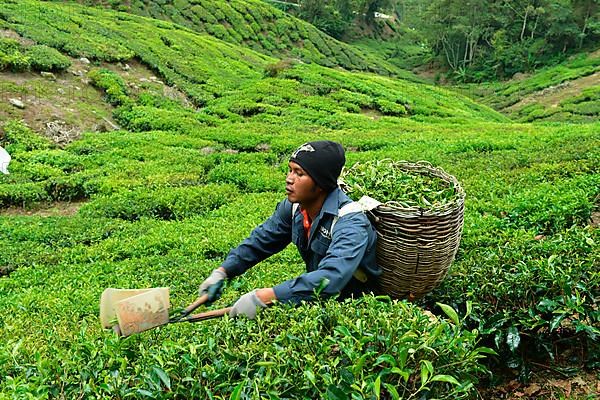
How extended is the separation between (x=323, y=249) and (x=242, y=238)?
15.6ft

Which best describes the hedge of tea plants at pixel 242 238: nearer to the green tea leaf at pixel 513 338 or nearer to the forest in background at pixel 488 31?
the green tea leaf at pixel 513 338

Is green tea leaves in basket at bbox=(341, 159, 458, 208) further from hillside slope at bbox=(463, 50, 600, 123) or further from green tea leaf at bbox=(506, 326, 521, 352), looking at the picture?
hillside slope at bbox=(463, 50, 600, 123)

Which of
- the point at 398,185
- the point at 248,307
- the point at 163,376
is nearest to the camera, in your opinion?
the point at 163,376

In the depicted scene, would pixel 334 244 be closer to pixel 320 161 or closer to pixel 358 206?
pixel 358 206

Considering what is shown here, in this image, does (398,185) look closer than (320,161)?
No

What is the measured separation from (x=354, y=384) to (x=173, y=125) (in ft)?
50.6

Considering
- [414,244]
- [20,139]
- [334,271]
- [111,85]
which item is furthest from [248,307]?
[111,85]

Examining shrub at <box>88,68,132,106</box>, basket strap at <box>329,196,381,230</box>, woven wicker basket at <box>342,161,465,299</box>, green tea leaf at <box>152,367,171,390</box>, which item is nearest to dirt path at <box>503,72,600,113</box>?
shrub at <box>88,68,132,106</box>

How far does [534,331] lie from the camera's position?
398 cm

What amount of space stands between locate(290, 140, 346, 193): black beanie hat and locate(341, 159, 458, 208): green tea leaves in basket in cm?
47

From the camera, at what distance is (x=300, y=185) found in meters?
3.48

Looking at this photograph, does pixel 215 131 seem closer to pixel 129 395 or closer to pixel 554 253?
pixel 554 253

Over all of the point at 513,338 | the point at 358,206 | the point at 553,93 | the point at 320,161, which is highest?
the point at 320,161

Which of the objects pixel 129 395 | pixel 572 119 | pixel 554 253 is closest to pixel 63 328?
pixel 129 395
